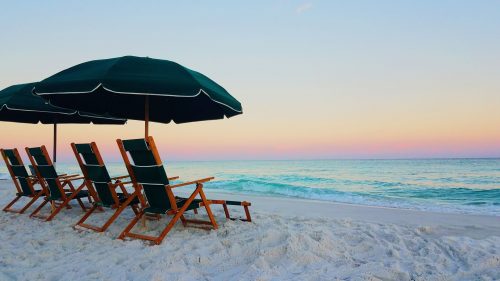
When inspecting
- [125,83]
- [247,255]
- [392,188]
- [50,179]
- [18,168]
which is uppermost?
[125,83]

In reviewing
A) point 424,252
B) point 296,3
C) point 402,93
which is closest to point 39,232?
point 424,252

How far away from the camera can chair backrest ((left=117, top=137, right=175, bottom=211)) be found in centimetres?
337

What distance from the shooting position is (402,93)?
16844mm

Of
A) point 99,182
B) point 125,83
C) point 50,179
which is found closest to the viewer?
point 125,83

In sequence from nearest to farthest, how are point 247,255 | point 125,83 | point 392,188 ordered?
point 247,255
point 125,83
point 392,188

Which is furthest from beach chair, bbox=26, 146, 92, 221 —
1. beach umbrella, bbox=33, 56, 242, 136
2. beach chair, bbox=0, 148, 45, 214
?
beach umbrella, bbox=33, 56, 242, 136

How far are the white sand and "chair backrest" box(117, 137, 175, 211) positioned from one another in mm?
416

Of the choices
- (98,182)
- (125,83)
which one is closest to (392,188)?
(98,182)

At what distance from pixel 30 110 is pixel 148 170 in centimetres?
277

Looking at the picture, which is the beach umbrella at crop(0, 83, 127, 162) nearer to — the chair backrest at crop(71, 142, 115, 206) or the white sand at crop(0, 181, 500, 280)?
the chair backrest at crop(71, 142, 115, 206)

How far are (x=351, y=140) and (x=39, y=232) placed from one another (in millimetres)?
27313

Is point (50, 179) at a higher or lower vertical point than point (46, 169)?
lower

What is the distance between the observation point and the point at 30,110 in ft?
16.5

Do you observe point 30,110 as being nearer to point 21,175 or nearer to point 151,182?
point 21,175
